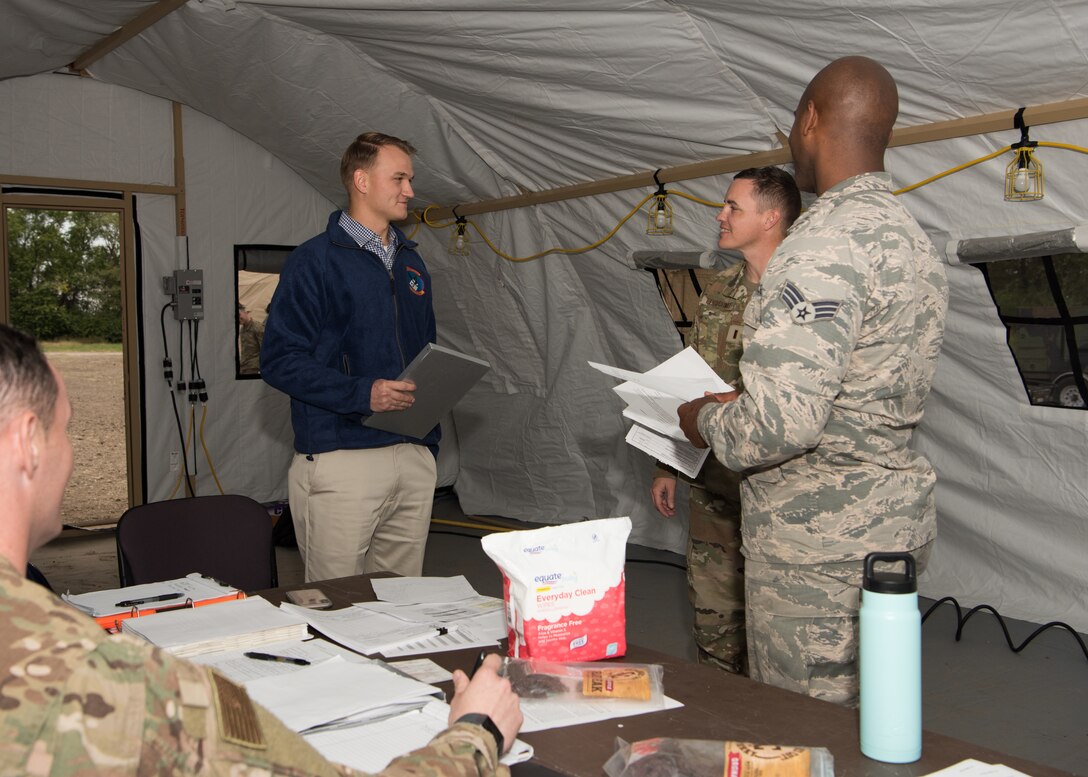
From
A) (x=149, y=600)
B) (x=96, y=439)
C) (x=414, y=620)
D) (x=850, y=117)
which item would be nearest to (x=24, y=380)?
(x=414, y=620)

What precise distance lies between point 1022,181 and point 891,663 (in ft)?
7.67

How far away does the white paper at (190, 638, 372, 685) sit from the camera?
5.35ft

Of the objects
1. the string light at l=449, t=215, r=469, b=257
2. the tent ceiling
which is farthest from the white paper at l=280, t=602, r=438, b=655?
the string light at l=449, t=215, r=469, b=257

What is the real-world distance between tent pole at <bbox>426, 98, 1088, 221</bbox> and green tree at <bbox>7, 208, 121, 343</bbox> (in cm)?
208

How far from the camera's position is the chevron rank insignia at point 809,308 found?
1683 millimetres

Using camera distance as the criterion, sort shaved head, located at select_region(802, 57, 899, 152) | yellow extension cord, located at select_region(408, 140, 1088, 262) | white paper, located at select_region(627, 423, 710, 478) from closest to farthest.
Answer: shaved head, located at select_region(802, 57, 899, 152) → white paper, located at select_region(627, 423, 710, 478) → yellow extension cord, located at select_region(408, 140, 1088, 262)

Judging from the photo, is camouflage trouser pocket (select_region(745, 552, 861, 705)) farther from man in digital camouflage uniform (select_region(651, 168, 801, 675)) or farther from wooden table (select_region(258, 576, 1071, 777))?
man in digital camouflage uniform (select_region(651, 168, 801, 675))

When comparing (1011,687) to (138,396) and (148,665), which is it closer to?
(148,665)

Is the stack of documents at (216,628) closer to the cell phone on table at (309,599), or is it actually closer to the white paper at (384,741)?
the cell phone on table at (309,599)

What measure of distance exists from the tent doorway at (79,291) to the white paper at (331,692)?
4.89 metres

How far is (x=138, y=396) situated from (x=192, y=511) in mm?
3868

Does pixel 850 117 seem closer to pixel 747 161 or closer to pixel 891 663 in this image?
pixel 891 663

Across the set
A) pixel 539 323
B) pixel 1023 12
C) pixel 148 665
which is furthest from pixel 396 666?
pixel 539 323

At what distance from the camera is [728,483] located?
2.97m
